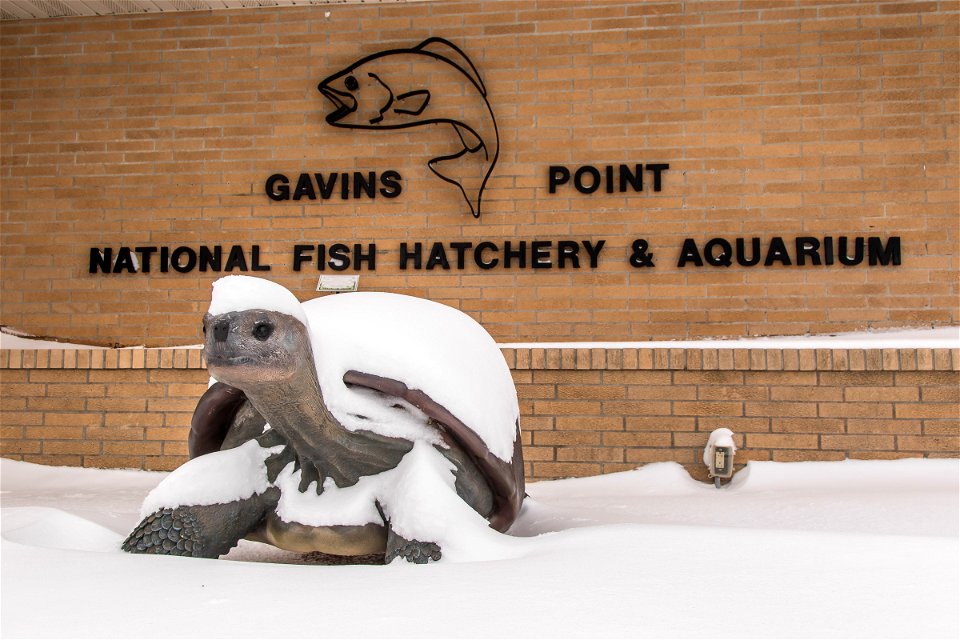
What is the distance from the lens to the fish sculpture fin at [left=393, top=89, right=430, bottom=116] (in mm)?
4777

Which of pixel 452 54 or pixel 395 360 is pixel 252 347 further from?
pixel 452 54

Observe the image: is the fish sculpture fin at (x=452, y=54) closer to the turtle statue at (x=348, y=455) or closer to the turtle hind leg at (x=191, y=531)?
→ the turtle statue at (x=348, y=455)

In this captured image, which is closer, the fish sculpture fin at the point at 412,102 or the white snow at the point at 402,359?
the white snow at the point at 402,359

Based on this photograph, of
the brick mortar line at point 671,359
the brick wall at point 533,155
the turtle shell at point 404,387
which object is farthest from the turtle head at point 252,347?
the brick wall at point 533,155

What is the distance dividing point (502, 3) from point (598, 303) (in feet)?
6.46

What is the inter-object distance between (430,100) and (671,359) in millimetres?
2169

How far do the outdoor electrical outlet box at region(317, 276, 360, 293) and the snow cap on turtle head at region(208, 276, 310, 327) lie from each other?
3.03m

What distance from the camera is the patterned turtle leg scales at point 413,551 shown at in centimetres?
182

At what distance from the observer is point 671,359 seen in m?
4.20

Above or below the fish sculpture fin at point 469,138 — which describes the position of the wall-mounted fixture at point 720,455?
below

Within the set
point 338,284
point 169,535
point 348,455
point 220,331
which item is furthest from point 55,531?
point 338,284

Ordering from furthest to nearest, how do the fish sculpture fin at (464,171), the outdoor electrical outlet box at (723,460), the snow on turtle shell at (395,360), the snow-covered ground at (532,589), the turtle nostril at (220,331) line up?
the fish sculpture fin at (464,171)
the outdoor electrical outlet box at (723,460)
the snow on turtle shell at (395,360)
the turtle nostril at (220,331)
the snow-covered ground at (532,589)

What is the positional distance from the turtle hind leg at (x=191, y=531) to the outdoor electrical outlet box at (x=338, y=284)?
2733mm

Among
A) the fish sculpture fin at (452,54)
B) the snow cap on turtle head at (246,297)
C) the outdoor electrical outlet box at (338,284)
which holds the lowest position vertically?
the snow cap on turtle head at (246,297)
